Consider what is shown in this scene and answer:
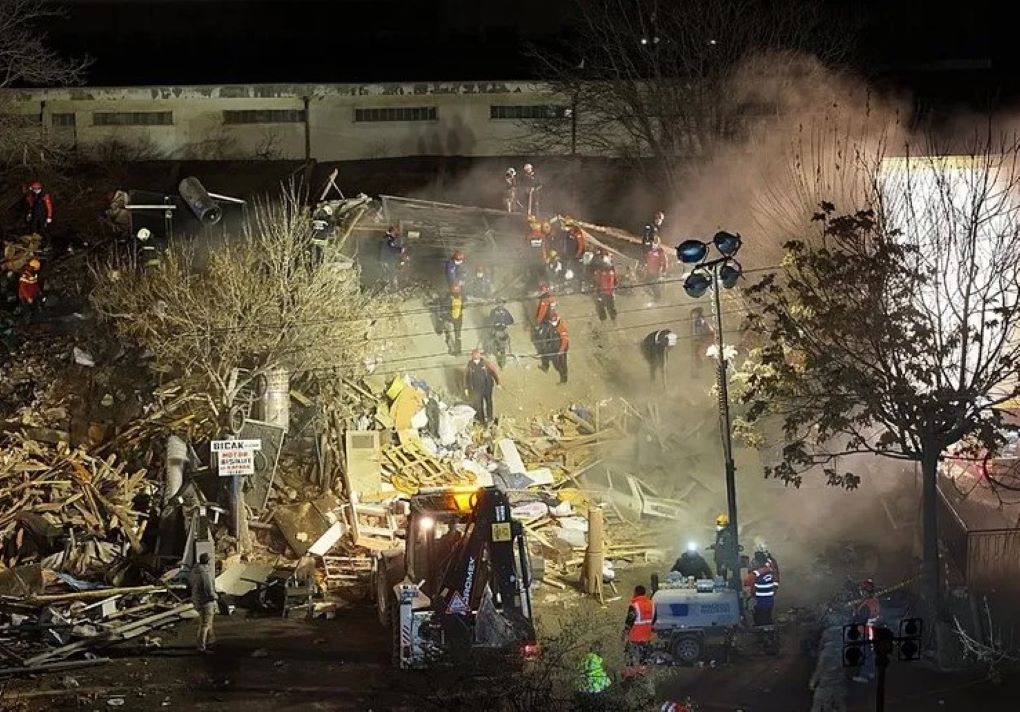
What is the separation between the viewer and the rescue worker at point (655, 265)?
3086 cm

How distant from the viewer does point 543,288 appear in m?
29.7

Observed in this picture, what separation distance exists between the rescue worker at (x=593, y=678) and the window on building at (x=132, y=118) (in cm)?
2706

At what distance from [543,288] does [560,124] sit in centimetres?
1151

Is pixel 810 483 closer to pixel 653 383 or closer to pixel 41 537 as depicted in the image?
pixel 653 383

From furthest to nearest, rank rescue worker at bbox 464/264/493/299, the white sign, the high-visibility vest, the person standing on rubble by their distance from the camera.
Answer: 1. rescue worker at bbox 464/264/493/299
2. the white sign
3. the person standing on rubble
4. the high-visibility vest

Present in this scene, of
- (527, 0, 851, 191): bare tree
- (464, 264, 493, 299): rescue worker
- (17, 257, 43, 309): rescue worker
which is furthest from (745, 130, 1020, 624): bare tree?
(527, 0, 851, 191): bare tree

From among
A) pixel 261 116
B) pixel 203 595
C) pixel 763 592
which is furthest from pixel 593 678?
pixel 261 116

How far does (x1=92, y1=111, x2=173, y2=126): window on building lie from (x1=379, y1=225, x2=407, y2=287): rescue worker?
38.8 feet

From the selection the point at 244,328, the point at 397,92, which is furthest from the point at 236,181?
the point at 244,328

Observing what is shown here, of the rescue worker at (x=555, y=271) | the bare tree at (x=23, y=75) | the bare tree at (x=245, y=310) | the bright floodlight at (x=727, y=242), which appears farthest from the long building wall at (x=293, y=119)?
the bright floodlight at (x=727, y=242)

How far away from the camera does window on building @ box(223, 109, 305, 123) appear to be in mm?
→ 38500

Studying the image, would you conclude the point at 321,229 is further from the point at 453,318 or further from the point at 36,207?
the point at 36,207

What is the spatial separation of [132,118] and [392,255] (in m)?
13.4

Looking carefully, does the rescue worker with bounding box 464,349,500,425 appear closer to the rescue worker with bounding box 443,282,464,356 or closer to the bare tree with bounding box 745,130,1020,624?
the rescue worker with bounding box 443,282,464,356
